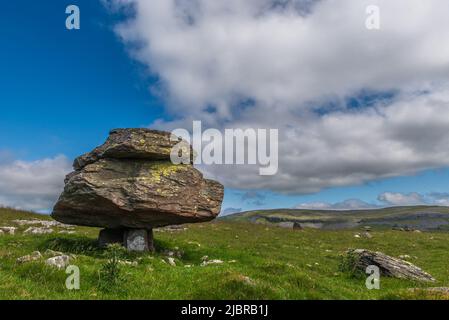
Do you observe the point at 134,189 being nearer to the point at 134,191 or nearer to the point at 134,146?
the point at 134,191

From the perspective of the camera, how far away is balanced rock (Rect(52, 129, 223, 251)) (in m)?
23.7

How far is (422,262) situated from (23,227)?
114ft

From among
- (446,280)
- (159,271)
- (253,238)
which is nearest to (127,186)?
(159,271)

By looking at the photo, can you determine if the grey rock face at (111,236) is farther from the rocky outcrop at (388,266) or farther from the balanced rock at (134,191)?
the rocky outcrop at (388,266)

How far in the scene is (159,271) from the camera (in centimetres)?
1791

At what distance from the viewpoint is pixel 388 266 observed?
22.7 m

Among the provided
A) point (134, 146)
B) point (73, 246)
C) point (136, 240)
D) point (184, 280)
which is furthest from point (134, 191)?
point (184, 280)

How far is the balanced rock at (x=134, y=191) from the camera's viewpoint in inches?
933

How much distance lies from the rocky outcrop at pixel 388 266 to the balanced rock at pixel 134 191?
903 centimetres

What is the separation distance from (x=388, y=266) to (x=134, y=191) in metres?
14.7

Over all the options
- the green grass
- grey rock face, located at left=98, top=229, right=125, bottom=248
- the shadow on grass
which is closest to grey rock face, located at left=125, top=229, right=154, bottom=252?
the green grass

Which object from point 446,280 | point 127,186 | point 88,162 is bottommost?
point 446,280

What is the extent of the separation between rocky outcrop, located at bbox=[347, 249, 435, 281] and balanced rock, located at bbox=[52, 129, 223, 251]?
29.6 ft

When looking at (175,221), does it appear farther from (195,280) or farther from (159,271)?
(195,280)
